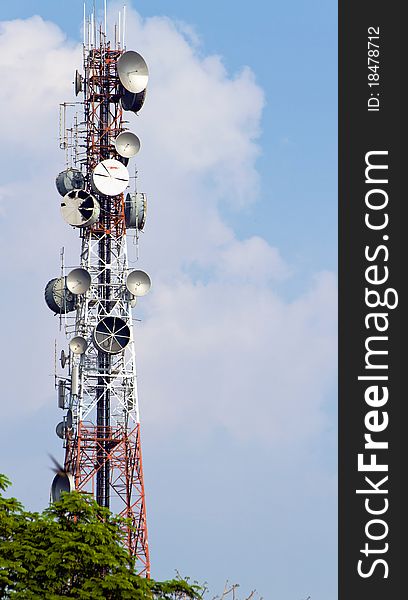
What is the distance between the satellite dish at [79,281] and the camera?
197ft

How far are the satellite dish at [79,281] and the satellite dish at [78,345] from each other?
2.48 meters

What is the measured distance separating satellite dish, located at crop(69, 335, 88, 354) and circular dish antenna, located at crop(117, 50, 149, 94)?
39.2 feet

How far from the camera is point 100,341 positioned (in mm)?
59969

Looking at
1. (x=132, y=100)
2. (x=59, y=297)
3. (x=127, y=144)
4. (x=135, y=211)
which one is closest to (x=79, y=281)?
(x=59, y=297)

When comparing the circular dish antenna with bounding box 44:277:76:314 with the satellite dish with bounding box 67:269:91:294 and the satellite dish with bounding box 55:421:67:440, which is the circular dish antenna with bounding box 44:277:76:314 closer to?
the satellite dish with bounding box 67:269:91:294

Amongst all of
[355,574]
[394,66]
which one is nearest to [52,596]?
[355,574]

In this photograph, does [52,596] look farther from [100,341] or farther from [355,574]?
[100,341]

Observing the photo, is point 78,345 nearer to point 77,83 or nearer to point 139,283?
point 139,283

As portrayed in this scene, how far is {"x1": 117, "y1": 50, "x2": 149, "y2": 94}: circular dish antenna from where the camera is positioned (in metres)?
61.0

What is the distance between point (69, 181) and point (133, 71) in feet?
20.1

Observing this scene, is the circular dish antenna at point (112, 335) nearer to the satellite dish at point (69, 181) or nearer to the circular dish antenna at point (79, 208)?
the circular dish antenna at point (79, 208)

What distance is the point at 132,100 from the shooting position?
6200 cm

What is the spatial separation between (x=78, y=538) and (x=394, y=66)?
16.3 meters

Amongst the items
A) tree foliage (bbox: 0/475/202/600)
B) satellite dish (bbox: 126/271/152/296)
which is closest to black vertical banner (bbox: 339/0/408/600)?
tree foliage (bbox: 0/475/202/600)
